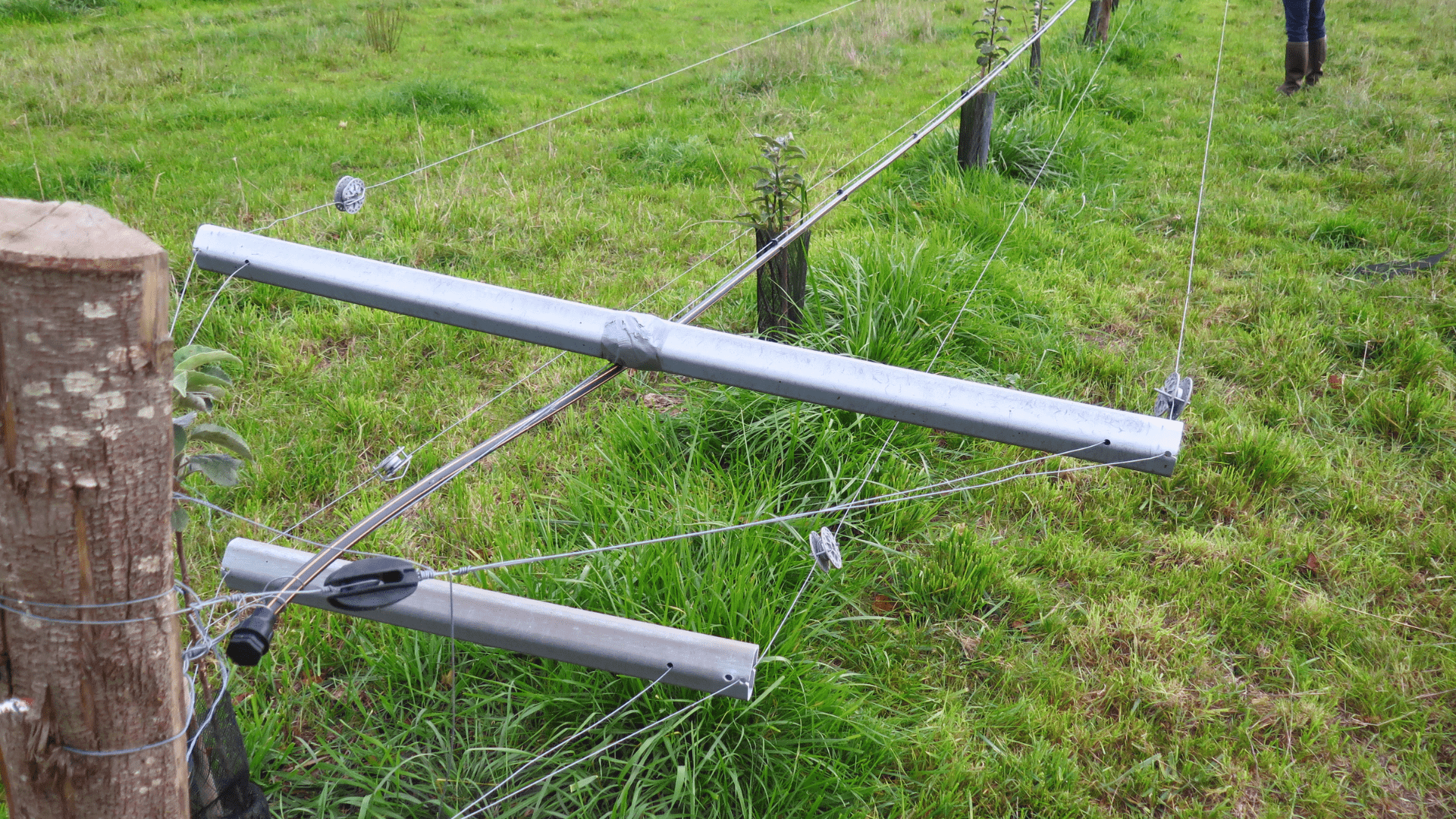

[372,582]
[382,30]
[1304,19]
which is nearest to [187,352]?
[372,582]

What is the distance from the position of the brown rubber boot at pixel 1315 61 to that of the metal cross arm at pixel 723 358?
313 inches

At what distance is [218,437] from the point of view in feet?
5.44

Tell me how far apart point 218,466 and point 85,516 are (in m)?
0.70

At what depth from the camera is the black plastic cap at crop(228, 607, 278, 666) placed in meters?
1.11

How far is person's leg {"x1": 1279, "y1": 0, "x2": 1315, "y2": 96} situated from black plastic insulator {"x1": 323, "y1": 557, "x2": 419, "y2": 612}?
8465 mm

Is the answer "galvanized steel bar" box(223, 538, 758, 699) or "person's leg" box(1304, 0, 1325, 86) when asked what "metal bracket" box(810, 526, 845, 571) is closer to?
"galvanized steel bar" box(223, 538, 758, 699)

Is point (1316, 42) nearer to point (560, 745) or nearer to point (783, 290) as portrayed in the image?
point (783, 290)

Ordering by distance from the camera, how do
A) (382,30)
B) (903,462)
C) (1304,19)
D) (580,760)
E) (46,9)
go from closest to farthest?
1. (580,760)
2. (903,462)
3. (1304,19)
4. (382,30)
5. (46,9)

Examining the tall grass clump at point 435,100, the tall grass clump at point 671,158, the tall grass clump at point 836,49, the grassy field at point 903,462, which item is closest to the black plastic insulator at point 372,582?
the grassy field at point 903,462

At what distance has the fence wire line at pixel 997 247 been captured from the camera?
288 cm

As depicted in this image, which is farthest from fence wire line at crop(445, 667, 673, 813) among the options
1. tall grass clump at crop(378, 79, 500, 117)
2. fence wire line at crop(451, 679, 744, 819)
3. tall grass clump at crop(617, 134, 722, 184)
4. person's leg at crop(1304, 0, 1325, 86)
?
person's leg at crop(1304, 0, 1325, 86)

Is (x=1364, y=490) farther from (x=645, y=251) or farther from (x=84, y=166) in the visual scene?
(x=84, y=166)

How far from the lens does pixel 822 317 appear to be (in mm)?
3535

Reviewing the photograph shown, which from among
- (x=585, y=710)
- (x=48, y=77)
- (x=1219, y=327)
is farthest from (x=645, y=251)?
(x=48, y=77)
